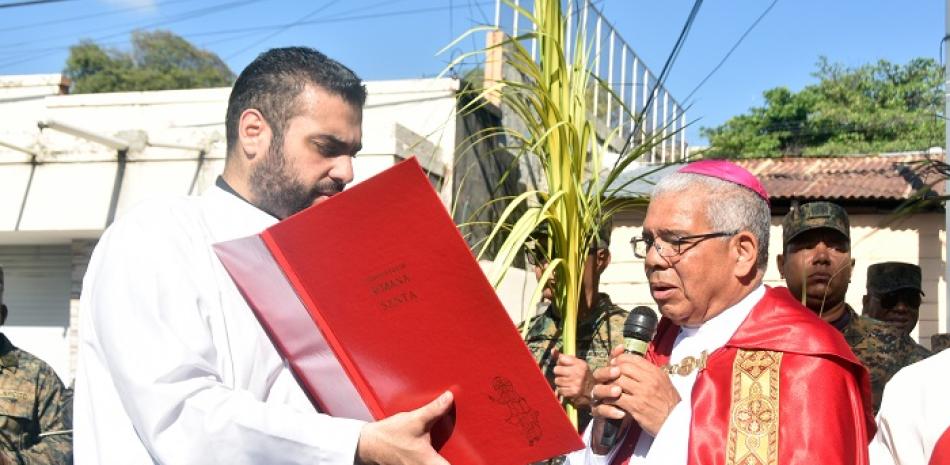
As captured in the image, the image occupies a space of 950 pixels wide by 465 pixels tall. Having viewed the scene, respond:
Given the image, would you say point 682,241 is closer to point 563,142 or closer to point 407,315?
point 407,315

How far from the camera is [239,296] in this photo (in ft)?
8.16

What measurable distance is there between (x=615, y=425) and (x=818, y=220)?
2.46 m

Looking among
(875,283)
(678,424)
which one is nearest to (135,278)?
(678,424)

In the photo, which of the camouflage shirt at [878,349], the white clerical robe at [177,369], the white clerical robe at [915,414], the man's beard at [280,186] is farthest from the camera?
the camouflage shirt at [878,349]

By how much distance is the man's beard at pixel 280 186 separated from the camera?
8.46ft

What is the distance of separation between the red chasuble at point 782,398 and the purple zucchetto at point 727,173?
350 millimetres

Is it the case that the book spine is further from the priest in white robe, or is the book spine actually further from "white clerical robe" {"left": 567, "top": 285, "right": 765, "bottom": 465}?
"white clerical robe" {"left": 567, "top": 285, "right": 765, "bottom": 465}

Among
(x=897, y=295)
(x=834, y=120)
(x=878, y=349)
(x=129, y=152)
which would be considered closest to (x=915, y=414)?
(x=878, y=349)

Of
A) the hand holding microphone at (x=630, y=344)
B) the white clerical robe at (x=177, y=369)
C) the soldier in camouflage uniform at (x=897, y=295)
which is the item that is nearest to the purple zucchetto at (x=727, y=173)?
the hand holding microphone at (x=630, y=344)

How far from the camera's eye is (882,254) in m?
12.1

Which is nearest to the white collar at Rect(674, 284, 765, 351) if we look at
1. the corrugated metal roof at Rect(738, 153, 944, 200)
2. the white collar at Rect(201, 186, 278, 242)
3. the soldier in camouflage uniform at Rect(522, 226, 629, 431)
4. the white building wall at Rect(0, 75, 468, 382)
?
the white collar at Rect(201, 186, 278, 242)

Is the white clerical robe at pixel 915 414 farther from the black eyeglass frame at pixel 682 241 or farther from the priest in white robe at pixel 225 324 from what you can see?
the priest in white robe at pixel 225 324

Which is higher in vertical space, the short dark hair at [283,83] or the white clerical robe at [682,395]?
the short dark hair at [283,83]

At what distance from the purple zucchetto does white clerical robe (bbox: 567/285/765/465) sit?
11.4 inches
